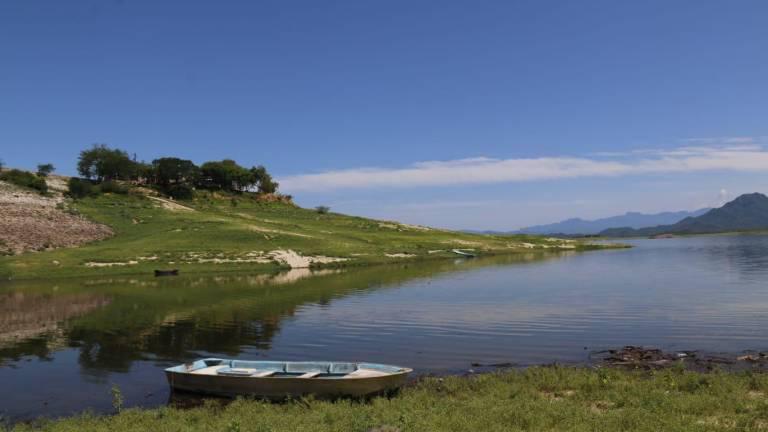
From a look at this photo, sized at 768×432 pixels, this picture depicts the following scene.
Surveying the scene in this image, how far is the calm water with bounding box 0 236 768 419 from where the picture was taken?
33062mm

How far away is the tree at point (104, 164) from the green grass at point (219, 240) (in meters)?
18.4

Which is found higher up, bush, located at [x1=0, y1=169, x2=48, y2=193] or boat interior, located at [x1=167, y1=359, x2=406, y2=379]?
bush, located at [x1=0, y1=169, x2=48, y2=193]

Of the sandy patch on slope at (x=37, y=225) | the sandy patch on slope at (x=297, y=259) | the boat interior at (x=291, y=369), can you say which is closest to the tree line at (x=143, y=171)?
the sandy patch on slope at (x=37, y=225)

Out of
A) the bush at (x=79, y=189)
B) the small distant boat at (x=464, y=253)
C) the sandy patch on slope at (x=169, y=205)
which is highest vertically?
the bush at (x=79, y=189)

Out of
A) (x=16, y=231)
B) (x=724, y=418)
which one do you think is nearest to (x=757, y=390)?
(x=724, y=418)

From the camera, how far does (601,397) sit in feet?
77.2

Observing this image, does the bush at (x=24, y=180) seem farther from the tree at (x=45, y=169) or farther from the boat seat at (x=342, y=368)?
the boat seat at (x=342, y=368)

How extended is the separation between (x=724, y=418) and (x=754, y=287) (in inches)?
2043

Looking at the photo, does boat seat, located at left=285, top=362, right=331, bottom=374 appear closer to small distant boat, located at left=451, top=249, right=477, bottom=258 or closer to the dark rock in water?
the dark rock in water

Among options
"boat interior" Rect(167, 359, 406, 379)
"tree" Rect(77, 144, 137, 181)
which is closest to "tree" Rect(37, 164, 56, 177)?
"tree" Rect(77, 144, 137, 181)

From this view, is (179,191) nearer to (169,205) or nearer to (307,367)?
(169,205)

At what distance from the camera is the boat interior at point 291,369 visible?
26.3 meters

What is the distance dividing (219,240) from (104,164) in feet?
282

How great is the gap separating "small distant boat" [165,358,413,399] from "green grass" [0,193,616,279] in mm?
70251
